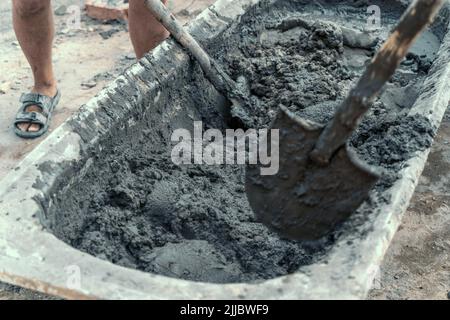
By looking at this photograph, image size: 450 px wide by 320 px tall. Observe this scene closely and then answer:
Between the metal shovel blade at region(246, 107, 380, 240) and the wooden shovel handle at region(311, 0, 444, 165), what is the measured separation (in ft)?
0.15

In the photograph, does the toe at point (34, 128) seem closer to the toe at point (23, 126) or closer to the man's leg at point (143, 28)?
the toe at point (23, 126)

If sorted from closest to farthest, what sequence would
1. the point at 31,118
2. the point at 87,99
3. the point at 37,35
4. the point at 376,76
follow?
the point at 376,76, the point at 37,35, the point at 31,118, the point at 87,99

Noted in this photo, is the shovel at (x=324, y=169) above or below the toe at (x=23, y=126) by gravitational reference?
above

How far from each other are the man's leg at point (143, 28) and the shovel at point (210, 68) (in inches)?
21.9

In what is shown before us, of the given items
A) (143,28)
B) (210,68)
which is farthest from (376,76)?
(143,28)

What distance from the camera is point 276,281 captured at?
63.9 inches

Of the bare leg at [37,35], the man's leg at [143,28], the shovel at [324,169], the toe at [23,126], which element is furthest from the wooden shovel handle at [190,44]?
the toe at [23,126]

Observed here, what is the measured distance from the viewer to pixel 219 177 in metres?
2.55

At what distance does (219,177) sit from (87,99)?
198 cm

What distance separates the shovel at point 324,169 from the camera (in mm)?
1777

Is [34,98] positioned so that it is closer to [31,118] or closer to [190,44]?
[31,118]
